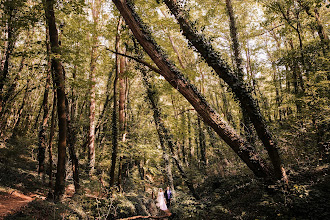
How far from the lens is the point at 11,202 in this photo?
24.1ft

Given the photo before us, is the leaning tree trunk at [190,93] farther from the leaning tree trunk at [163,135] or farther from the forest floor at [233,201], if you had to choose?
the leaning tree trunk at [163,135]

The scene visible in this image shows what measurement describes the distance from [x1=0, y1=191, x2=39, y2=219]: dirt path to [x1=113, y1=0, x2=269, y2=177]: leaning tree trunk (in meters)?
6.60

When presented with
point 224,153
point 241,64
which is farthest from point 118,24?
point 224,153

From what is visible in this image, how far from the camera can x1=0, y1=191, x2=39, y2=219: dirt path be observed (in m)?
6.28

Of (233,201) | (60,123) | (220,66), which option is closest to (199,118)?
(220,66)

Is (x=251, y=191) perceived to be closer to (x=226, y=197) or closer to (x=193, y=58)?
(x=226, y=197)

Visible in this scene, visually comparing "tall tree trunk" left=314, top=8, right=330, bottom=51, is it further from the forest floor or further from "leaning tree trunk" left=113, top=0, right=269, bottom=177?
"leaning tree trunk" left=113, top=0, right=269, bottom=177

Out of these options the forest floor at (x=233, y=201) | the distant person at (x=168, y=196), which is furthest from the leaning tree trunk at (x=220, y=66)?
the distant person at (x=168, y=196)

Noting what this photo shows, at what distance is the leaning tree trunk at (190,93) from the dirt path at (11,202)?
21.7 ft

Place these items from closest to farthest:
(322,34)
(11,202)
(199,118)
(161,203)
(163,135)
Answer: (199,118)
(11,202)
(322,34)
(161,203)
(163,135)

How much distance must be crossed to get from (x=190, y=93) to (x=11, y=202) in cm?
810

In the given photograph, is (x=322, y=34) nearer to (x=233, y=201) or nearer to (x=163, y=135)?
(x=233, y=201)

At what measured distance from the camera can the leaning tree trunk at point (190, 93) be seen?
5.22 metres

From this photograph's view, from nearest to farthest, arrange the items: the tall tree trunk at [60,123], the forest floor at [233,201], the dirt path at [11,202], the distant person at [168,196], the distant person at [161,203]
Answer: the forest floor at [233,201]
the dirt path at [11,202]
the tall tree trunk at [60,123]
the distant person at [161,203]
the distant person at [168,196]
